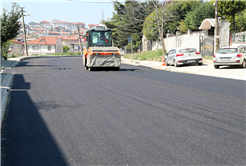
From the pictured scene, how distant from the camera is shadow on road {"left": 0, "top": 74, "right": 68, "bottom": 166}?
429 cm

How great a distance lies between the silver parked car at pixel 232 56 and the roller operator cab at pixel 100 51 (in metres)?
7.15

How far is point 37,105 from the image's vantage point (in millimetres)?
8336

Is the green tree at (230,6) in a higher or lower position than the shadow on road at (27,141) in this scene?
higher

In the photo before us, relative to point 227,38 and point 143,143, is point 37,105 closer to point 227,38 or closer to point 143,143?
point 143,143

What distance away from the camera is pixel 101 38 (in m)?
22.4

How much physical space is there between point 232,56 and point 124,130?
1629cm

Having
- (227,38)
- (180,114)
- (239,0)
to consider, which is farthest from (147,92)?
(239,0)

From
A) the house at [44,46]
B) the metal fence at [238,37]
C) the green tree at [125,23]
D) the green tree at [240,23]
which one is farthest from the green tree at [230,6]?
the house at [44,46]

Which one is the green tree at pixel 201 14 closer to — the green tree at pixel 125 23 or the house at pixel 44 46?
the green tree at pixel 125 23

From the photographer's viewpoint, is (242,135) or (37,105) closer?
(242,135)

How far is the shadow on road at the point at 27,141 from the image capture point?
4.29m

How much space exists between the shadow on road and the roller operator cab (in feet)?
43.9

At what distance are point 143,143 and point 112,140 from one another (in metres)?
0.55

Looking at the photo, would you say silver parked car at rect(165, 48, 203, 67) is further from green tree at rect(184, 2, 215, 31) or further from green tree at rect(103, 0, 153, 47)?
green tree at rect(103, 0, 153, 47)
